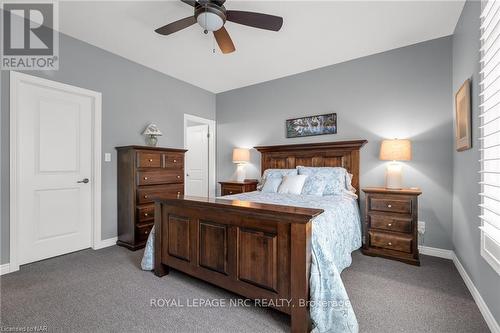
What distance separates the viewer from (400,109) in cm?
310

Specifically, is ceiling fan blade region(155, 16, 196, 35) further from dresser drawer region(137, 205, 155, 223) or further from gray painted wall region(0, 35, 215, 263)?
dresser drawer region(137, 205, 155, 223)

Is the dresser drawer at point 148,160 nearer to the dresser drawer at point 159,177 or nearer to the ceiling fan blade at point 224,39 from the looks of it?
the dresser drawer at point 159,177

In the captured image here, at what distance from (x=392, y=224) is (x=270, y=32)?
8.80 feet

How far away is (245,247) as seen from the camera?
1735 millimetres

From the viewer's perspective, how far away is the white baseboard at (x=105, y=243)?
311 centimetres

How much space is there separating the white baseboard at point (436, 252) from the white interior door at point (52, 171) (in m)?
4.39

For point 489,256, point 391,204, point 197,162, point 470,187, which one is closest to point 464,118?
point 470,187

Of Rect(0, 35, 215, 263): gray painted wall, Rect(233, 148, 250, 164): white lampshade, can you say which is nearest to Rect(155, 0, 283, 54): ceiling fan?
Rect(0, 35, 215, 263): gray painted wall

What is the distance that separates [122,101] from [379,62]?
12.3 feet

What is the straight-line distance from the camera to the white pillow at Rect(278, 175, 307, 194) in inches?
122

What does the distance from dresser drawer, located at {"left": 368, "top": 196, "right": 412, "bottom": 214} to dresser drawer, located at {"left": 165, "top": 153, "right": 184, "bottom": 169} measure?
2784 millimetres

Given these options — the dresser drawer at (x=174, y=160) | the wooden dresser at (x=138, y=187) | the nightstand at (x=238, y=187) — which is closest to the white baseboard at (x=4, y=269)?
the wooden dresser at (x=138, y=187)

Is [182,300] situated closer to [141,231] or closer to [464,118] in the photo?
[141,231]

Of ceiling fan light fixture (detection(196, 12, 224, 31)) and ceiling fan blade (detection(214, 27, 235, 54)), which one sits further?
ceiling fan blade (detection(214, 27, 235, 54))
